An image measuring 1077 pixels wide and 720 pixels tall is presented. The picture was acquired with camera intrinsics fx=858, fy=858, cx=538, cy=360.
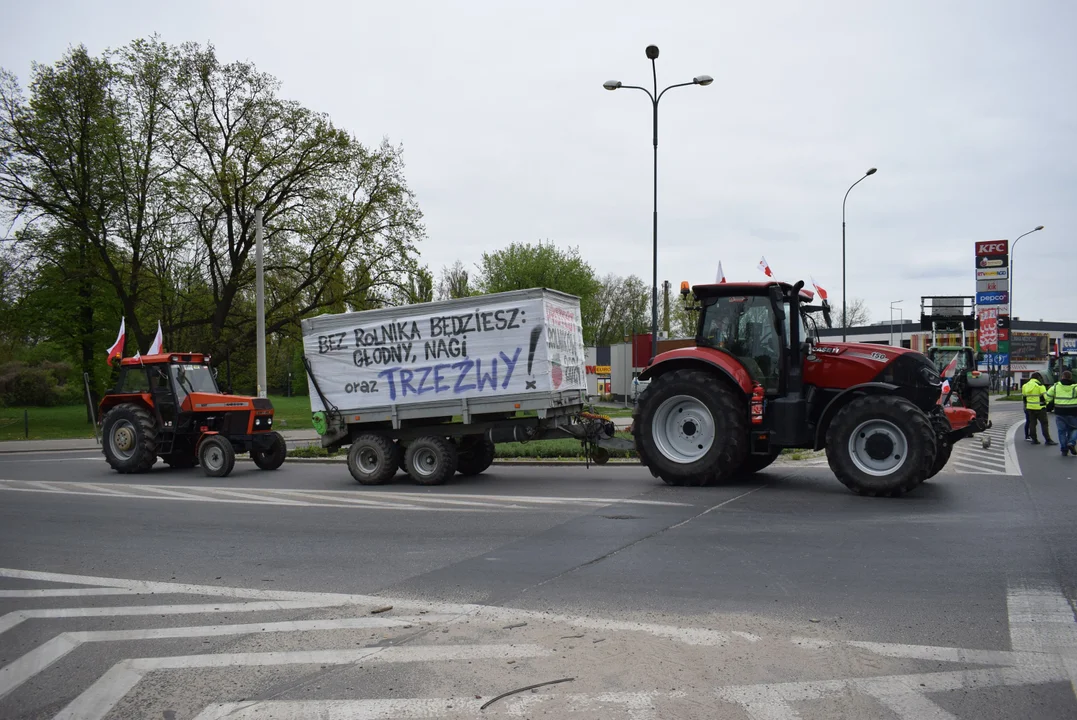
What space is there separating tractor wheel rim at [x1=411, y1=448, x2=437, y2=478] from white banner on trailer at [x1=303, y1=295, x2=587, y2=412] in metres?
0.85

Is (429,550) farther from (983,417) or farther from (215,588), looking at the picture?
(983,417)

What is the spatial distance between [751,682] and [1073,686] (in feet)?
5.63

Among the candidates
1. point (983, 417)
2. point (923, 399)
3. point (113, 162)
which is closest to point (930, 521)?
point (923, 399)

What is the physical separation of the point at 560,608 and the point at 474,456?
9.20 m

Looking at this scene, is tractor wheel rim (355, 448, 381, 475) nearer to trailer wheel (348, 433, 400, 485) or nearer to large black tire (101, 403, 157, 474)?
trailer wheel (348, 433, 400, 485)

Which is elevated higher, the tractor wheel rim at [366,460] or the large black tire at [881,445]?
the large black tire at [881,445]

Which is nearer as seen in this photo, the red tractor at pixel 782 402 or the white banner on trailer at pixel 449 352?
the red tractor at pixel 782 402

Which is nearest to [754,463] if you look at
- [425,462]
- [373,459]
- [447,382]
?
[447,382]

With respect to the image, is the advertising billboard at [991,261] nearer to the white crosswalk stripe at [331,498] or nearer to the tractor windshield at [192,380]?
the tractor windshield at [192,380]

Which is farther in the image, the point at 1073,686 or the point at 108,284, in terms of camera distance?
the point at 108,284

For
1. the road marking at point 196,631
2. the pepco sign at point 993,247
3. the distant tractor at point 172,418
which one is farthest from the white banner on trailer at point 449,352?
the pepco sign at point 993,247

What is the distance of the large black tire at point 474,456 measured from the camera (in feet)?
49.3

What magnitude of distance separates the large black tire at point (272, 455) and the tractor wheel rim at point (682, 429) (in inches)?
351

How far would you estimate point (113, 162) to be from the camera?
37031 millimetres
